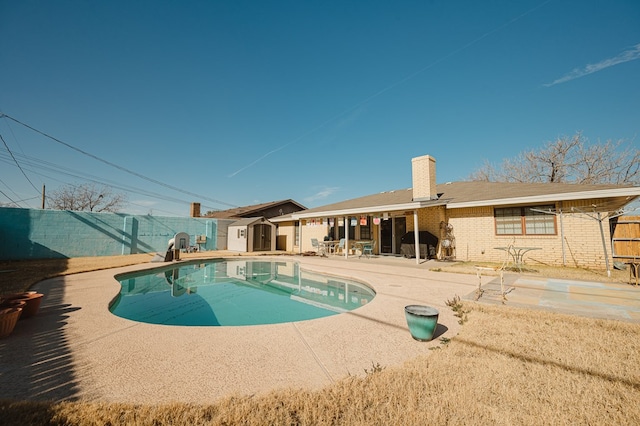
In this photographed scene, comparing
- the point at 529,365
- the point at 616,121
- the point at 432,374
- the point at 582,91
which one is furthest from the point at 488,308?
the point at 616,121

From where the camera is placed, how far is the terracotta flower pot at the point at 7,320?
3.63m

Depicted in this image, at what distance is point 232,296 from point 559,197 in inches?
492

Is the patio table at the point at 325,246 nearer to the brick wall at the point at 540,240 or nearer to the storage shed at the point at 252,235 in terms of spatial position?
the storage shed at the point at 252,235

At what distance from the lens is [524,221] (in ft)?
36.8

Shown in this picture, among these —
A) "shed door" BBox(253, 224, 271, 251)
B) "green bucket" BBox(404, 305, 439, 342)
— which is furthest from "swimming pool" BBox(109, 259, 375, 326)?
"shed door" BBox(253, 224, 271, 251)

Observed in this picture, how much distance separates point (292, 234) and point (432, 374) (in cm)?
1934

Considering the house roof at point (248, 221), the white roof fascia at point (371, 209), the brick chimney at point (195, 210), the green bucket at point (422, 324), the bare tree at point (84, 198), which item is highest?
the bare tree at point (84, 198)

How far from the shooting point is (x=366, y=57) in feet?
45.3

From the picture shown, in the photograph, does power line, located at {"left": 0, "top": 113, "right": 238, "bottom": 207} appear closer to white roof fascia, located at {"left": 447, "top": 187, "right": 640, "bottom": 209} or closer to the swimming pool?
the swimming pool

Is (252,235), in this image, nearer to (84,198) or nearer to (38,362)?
(38,362)

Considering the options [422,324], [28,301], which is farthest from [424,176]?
[28,301]

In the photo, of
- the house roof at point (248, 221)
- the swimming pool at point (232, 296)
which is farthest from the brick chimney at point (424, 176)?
the house roof at point (248, 221)

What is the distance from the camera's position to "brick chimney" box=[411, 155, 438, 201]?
1323cm

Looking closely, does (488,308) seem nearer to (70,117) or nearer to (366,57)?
(366,57)
